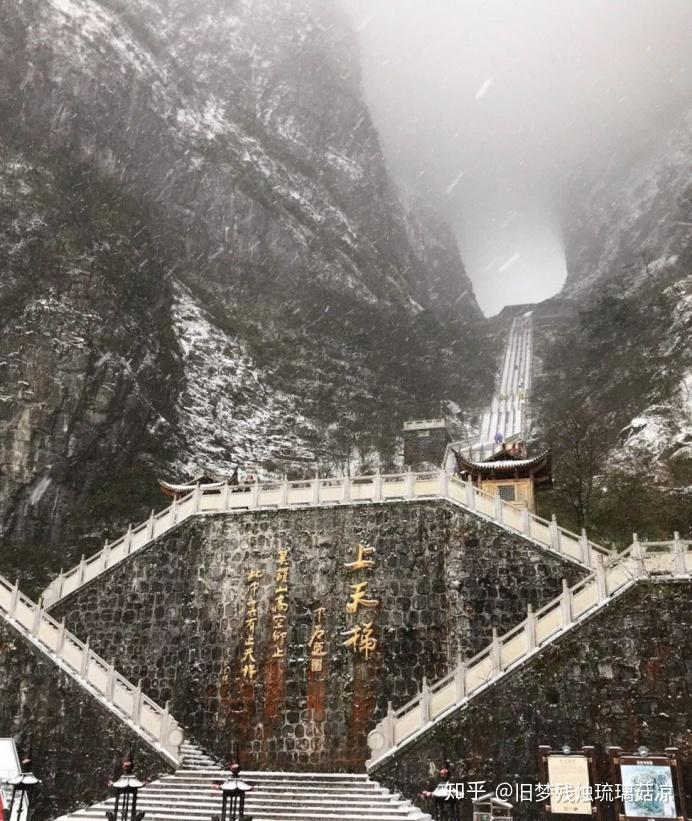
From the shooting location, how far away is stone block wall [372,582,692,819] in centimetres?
1590

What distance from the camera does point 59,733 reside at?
1961 cm

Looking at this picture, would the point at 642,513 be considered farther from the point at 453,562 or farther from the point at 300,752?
the point at 300,752

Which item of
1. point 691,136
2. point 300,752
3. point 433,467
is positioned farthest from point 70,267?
point 691,136

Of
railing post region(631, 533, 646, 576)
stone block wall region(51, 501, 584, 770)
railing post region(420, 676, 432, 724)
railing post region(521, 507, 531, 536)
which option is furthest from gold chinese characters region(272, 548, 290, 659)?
railing post region(631, 533, 646, 576)

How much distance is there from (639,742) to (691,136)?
7693cm

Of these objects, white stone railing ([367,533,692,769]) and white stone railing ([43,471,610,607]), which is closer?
white stone railing ([367,533,692,769])

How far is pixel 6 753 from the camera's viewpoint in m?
18.8

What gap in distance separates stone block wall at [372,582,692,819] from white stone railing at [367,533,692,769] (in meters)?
0.19

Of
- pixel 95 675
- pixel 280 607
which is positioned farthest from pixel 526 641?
pixel 95 675

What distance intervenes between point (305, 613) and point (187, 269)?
36105mm

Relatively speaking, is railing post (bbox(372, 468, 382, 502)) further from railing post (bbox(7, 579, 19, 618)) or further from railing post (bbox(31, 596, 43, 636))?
railing post (bbox(7, 579, 19, 618))

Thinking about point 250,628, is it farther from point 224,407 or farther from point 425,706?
point 224,407

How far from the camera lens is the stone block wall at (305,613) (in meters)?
20.1

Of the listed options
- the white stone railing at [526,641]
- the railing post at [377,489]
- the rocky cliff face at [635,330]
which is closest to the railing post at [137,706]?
the white stone railing at [526,641]
